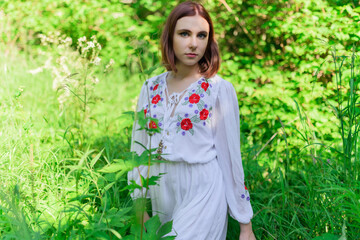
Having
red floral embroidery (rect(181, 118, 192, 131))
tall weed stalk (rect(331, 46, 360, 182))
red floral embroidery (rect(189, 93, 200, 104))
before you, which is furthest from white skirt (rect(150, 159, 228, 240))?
tall weed stalk (rect(331, 46, 360, 182))

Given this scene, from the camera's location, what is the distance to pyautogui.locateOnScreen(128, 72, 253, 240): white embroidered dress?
176 centimetres

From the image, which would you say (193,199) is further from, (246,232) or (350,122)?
(350,122)

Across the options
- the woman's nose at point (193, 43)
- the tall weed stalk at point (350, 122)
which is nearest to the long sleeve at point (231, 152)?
the woman's nose at point (193, 43)

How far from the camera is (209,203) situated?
173 centimetres

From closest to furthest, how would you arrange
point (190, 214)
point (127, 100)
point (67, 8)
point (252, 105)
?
point (190, 214) < point (252, 105) < point (127, 100) < point (67, 8)

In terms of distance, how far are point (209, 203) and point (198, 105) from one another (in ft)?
1.51

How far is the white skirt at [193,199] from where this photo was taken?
167 centimetres

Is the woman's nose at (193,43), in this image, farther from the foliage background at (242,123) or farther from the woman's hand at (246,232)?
the woman's hand at (246,232)

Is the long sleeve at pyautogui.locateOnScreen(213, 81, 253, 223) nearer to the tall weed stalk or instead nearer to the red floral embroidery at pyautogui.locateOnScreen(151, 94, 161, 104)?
the red floral embroidery at pyautogui.locateOnScreen(151, 94, 161, 104)

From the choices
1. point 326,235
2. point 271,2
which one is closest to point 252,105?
point 271,2

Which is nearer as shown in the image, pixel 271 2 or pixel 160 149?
pixel 160 149

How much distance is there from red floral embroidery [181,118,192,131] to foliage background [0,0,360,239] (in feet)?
0.98

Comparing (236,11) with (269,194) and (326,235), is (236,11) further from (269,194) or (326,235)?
(326,235)

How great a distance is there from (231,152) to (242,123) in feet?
4.53
